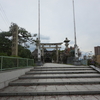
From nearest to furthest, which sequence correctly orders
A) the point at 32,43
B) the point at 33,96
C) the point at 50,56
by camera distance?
1. the point at 33,96
2. the point at 32,43
3. the point at 50,56

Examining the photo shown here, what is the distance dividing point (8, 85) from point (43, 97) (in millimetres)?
2211

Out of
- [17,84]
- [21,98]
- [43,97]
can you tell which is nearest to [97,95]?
[43,97]

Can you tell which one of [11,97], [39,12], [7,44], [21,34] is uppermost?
[39,12]

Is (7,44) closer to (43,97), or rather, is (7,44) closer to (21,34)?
(21,34)

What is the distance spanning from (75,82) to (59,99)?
175 cm

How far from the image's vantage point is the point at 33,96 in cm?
351

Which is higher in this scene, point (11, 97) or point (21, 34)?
point (21, 34)

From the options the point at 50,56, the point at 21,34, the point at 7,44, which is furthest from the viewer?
the point at 50,56

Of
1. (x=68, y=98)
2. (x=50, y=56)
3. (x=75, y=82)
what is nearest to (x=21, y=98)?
(x=68, y=98)

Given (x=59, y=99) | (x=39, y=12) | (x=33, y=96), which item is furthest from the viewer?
(x=39, y=12)

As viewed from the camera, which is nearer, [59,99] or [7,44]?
[59,99]

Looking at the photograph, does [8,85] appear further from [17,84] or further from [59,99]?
[59,99]

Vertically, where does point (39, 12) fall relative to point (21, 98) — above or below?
above

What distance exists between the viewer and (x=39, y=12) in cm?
1208
